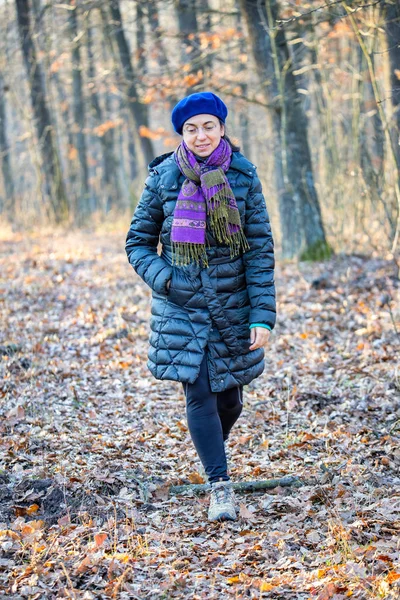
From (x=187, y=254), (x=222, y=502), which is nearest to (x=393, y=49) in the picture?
(x=187, y=254)

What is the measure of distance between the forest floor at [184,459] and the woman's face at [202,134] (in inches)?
79.7

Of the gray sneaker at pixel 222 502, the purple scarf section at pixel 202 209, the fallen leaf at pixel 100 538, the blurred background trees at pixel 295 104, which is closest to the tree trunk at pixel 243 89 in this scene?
the blurred background trees at pixel 295 104

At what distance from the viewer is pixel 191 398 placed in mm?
3822

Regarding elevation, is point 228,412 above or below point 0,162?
below

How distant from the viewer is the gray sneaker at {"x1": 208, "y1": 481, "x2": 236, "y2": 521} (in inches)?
146

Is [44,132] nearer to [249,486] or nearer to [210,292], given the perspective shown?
[210,292]

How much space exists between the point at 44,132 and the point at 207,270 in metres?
13.6

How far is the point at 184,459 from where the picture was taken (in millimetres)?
4676

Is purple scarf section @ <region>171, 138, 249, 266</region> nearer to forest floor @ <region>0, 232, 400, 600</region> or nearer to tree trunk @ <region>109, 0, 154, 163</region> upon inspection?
forest floor @ <region>0, 232, 400, 600</region>

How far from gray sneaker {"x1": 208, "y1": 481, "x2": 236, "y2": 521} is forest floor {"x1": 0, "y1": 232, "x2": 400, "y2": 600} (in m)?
0.06

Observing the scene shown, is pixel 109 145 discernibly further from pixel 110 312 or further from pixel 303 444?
pixel 303 444

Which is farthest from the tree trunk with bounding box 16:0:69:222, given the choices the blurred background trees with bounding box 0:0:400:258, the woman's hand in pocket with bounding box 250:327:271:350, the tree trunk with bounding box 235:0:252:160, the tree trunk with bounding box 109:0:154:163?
the woman's hand in pocket with bounding box 250:327:271:350

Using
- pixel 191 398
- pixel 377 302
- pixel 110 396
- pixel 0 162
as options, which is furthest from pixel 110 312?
pixel 0 162

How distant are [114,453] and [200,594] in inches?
68.5
